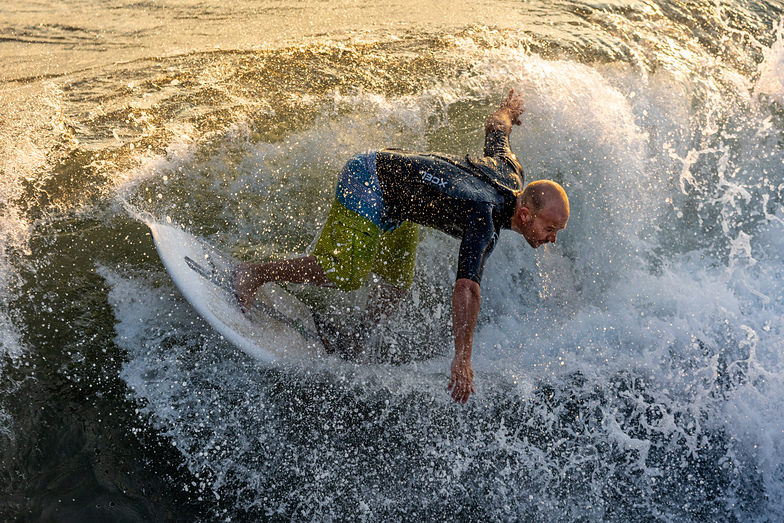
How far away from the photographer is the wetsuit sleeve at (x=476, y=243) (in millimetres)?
2363

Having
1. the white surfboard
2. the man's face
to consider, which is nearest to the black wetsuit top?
the man's face

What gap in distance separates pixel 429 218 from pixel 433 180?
219mm

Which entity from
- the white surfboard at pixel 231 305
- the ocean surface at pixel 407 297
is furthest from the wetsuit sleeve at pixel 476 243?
the white surfboard at pixel 231 305

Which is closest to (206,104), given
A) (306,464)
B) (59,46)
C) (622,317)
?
(59,46)

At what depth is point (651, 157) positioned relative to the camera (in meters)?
4.11

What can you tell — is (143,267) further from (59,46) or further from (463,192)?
(59,46)

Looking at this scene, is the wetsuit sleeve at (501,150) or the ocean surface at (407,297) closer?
the ocean surface at (407,297)

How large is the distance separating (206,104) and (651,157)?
3772 millimetres

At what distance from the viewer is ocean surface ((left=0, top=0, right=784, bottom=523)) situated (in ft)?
8.98

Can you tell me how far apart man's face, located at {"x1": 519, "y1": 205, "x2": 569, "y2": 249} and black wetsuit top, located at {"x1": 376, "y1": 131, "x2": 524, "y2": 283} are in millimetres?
110

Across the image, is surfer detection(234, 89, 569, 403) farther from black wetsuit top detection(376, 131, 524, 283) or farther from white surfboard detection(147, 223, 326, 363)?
white surfboard detection(147, 223, 326, 363)

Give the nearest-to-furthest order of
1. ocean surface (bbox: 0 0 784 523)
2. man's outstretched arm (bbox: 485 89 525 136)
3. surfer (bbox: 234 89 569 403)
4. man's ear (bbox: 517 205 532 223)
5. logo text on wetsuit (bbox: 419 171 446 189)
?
surfer (bbox: 234 89 569 403) < man's ear (bbox: 517 205 532 223) < logo text on wetsuit (bbox: 419 171 446 189) < ocean surface (bbox: 0 0 784 523) < man's outstretched arm (bbox: 485 89 525 136)

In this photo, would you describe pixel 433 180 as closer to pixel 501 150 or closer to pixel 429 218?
pixel 429 218

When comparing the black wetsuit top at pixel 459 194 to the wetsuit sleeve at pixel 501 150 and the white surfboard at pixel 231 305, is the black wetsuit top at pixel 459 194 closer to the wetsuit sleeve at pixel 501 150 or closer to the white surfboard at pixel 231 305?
the wetsuit sleeve at pixel 501 150
